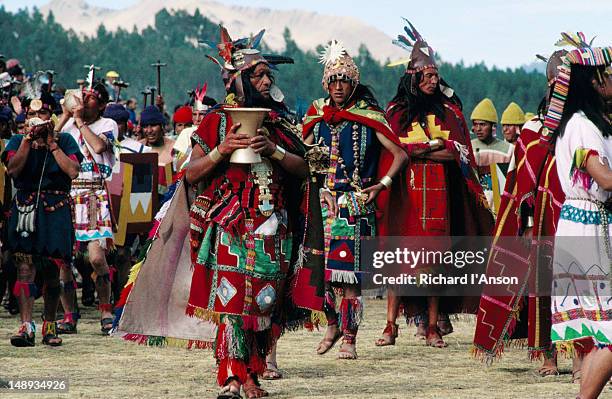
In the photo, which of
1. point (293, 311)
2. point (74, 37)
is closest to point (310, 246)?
point (293, 311)


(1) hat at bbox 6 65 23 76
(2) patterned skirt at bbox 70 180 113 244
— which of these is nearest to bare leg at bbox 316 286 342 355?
(2) patterned skirt at bbox 70 180 113 244

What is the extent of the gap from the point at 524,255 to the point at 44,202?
12.6 feet

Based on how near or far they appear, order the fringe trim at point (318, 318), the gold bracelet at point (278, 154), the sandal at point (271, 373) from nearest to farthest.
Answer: the gold bracelet at point (278, 154), the fringe trim at point (318, 318), the sandal at point (271, 373)

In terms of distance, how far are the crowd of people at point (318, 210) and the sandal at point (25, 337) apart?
0.06ft

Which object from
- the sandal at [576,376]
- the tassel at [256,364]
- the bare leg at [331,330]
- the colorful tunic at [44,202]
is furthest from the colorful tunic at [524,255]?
the colorful tunic at [44,202]

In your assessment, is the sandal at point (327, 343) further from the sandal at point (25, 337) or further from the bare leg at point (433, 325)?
the sandal at point (25, 337)

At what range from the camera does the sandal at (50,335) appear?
1108 centimetres

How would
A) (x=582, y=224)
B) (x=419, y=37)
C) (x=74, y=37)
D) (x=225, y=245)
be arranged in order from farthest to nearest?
(x=74, y=37) → (x=419, y=37) → (x=225, y=245) → (x=582, y=224)

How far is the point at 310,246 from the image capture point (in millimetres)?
8312

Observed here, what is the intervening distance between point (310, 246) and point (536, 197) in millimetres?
1698

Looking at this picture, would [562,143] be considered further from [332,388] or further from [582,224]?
[332,388]

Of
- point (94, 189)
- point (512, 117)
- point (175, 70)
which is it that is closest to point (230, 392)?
point (94, 189)

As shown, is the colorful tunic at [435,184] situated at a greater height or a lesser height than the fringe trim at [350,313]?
greater

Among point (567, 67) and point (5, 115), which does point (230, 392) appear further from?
point (5, 115)
